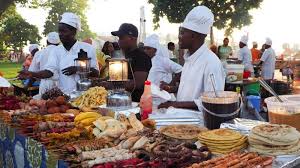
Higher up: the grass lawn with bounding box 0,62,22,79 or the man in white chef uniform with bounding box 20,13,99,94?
the man in white chef uniform with bounding box 20,13,99,94

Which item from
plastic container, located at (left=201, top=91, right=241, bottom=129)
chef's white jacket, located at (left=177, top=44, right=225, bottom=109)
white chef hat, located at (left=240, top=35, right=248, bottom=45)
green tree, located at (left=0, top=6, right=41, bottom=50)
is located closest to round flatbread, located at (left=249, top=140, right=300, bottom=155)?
plastic container, located at (left=201, top=91, right=241, bottom=129)

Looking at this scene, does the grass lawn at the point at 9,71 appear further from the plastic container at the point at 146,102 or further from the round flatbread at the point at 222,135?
the round flatbread at the point at 222,135

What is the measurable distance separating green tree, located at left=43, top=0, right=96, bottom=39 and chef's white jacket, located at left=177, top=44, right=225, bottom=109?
5534cm

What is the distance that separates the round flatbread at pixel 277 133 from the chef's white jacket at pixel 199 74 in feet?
3.13

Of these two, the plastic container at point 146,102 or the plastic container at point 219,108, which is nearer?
the plastic container at point 219,108

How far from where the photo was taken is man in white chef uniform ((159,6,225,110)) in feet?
11.1

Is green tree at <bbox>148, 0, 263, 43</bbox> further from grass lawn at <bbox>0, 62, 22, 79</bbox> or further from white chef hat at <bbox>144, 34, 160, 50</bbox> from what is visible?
white chef hat at <bbox>144, 34, 160, 50</bbox>

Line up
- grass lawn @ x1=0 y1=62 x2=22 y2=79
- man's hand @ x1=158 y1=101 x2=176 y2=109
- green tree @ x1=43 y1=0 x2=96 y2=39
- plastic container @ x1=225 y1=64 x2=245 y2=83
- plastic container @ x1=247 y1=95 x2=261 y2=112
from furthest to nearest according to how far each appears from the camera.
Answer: green tree @ x1=43 y1=0 x2=96 y2=39 < grass lawn @ x1=0 y1=62 x2=22 y2=79 < plastic container @ x1=225 y1=64 x2=245 y2=83 < plastic container @ x1=247 y1=95 x2=261 y2=112 < man's hand @ x1=158 y1=101 x2=176 y2=109

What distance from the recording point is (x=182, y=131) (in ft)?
8.60

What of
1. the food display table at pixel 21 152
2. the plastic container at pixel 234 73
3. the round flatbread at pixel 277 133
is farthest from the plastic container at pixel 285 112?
the plastic container at pixel 234 73

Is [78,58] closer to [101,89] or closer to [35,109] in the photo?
[101,89]

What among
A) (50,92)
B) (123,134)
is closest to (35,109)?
(50,92)

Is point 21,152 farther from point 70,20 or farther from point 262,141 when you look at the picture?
point 70,20

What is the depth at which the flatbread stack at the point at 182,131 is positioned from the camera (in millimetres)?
2516
